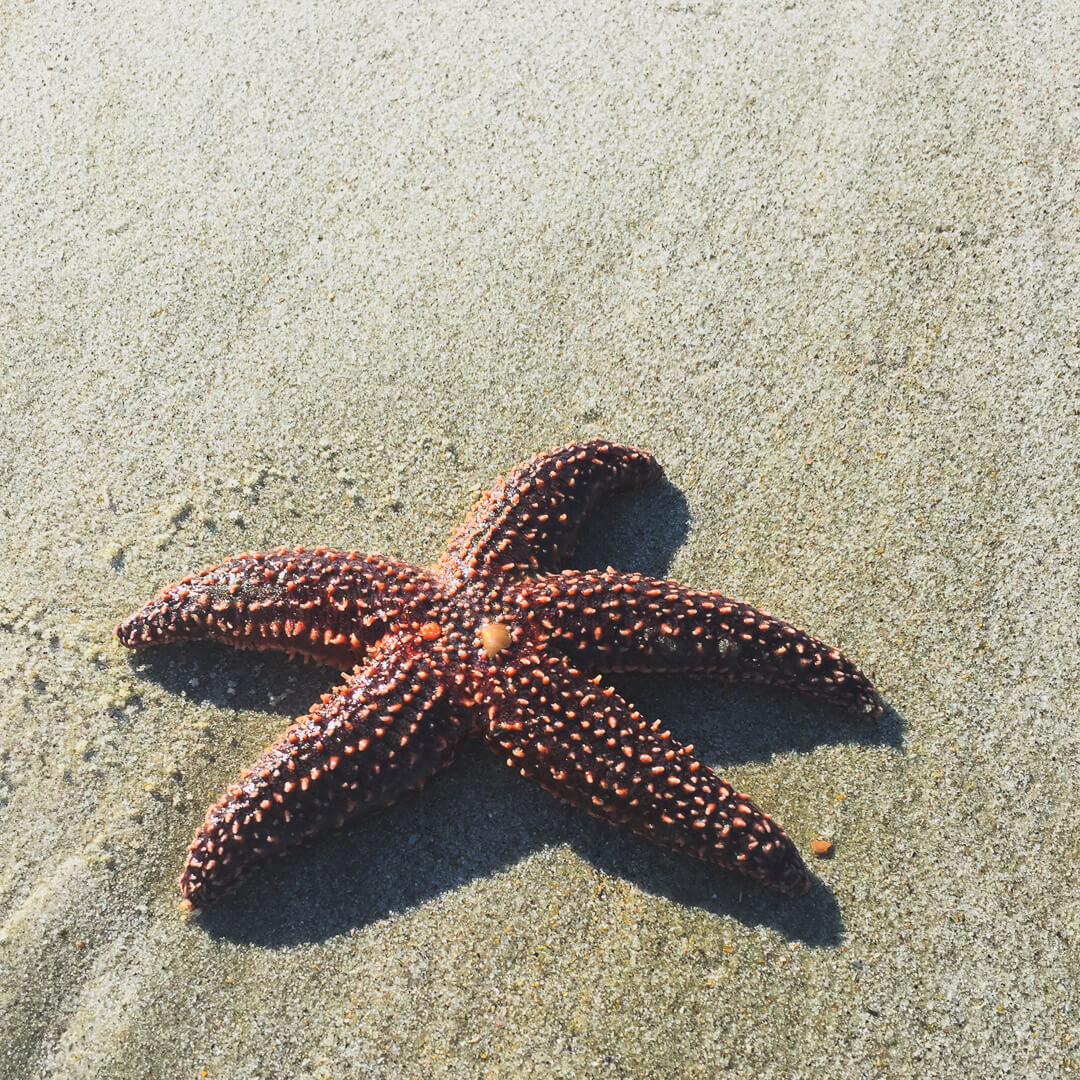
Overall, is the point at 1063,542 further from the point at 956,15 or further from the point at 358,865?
the point at 358,865

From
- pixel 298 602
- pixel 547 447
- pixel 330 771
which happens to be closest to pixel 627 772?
pixel 330 771

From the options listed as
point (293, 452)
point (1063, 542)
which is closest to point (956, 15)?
point (1063, 542)

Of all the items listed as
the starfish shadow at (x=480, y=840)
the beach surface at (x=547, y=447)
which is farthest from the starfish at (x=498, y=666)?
the beach surface at (x=547, y=447)

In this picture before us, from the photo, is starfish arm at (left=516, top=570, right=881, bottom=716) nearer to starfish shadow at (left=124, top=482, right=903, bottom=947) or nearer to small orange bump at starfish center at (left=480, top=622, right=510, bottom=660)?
small orange bump at starfish center at (left=480, top=622, right=510, bottom=660)

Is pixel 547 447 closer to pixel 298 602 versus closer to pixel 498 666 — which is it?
pixel 498 666

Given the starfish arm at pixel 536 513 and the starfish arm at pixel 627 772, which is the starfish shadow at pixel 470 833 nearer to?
the starfish arm at pixel 627 772
